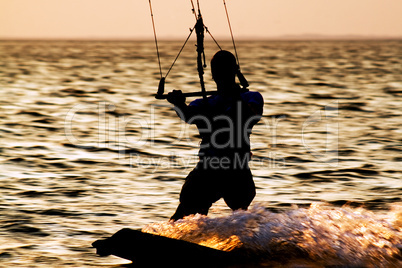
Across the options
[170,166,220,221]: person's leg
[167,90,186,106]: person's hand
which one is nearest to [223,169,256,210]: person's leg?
[170,166,220,221]: person's leg

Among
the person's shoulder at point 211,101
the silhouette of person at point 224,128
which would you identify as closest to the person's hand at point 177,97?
the silhouette of person at point 224,128

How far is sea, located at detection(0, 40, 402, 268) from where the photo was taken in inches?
262

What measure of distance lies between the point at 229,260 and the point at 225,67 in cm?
168

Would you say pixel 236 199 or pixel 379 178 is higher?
pixel 236 199

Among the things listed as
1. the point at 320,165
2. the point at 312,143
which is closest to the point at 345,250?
the point at 320,165

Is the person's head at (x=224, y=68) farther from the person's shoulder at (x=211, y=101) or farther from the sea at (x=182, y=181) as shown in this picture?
the sea at (x=182, y=181)

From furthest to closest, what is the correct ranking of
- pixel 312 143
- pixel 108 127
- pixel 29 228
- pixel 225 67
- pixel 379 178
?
pixel 108 127
pixel 312 143
pixel 379 178
pixel 29 228
pixel 225 67

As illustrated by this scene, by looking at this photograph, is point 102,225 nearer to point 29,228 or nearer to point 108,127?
point 29,228

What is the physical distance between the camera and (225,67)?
616cm

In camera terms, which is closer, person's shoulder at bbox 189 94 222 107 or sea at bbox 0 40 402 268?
person's shoulder at bbox 189 94 222 107

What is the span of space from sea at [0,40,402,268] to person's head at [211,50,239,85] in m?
1.28

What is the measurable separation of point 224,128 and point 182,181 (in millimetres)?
5057

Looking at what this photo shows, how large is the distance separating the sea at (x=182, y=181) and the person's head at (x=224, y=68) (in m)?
1.28

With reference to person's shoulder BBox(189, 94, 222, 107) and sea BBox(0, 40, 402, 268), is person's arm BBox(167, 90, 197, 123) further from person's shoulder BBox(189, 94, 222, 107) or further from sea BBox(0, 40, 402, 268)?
sea BBox(0, 40, 402, 268)
